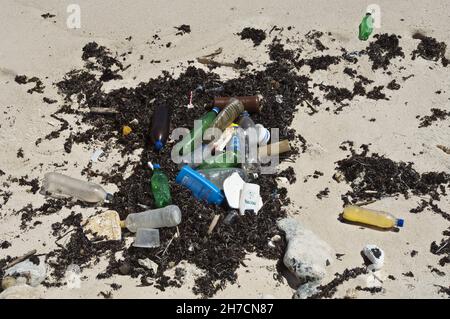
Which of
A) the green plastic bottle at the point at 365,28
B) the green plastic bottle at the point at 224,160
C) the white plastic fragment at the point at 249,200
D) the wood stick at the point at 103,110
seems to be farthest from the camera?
the green plastic bottle at the point at 365,28

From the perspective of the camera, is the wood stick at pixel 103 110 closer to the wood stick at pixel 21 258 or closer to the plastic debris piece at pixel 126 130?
the plastic debris piece at pixel 126 130

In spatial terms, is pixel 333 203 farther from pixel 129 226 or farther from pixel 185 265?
pixel 129 226

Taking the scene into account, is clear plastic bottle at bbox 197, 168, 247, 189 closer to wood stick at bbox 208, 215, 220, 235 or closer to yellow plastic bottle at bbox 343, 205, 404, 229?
wood stick at bbox 208, 215, 220, 235

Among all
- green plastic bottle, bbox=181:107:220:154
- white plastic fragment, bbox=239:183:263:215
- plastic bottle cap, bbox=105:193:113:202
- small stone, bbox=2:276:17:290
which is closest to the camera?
small stone, bbox=2:276:17:290

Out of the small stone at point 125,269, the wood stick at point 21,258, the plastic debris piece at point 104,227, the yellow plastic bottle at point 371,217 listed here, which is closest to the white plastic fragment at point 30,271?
the wood stick at point 21,258

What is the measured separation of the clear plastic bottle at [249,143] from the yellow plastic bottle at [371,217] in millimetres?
887

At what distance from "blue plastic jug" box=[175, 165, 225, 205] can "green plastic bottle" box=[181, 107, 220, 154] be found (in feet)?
1.17

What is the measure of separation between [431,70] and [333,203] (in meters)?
2.12

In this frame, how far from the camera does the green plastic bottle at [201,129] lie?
4.96 meters

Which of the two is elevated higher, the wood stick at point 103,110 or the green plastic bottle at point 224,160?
the wood stick at point 103,110

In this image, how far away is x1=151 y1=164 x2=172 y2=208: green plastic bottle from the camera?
454 centimetres

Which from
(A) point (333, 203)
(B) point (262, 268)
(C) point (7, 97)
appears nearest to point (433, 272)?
(A) point (333, 203)

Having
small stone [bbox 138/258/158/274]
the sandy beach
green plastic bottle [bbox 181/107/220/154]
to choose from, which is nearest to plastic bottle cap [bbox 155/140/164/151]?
the sandy beach

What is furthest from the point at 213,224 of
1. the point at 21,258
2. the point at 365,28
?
the point at 365,28
